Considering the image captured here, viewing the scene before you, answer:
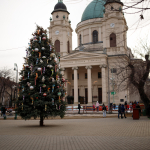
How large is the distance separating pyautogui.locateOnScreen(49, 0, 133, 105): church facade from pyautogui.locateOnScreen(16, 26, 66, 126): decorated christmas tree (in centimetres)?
2641

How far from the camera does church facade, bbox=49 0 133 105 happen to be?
47.3 m

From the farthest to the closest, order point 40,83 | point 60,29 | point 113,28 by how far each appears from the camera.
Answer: point 60,29
point 113,28
point 40,83

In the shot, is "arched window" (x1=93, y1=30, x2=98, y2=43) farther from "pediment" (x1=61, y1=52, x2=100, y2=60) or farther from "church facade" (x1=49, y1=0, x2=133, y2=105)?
"pediment" (x1=61, y1=52, x2=100, y2=60)

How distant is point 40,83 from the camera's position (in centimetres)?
1602

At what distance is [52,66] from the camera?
16312 millimetres

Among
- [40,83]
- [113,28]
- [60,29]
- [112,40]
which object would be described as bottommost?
[40,83]

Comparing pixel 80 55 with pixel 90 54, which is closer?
pixel 90 54

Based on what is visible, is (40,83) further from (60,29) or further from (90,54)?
(60,29)

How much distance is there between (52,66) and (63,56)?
3501 centimetres

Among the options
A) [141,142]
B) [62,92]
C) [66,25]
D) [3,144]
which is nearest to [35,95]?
[62,92]

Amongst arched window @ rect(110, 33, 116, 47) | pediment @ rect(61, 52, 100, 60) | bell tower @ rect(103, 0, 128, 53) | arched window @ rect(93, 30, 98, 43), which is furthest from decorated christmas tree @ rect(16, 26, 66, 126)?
arched window @ rect(93, 30, 98, 43)

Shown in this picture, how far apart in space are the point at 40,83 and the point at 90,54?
33.5 m

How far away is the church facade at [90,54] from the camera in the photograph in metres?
47.3

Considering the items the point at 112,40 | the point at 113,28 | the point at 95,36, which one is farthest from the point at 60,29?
the point at 112,40
